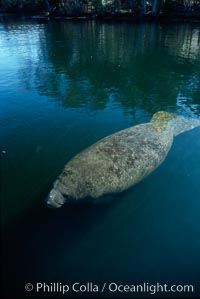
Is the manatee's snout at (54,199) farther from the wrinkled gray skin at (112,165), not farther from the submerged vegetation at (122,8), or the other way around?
the submerged vegetation at (122,8)

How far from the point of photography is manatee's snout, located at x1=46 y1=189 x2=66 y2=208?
543 centimetres

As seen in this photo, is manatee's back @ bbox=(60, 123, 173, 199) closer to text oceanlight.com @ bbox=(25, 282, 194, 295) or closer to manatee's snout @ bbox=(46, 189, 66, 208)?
manatee's snout @ bbox=(46, 189, 66, 208)

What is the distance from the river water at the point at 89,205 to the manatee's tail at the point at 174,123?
32 cm

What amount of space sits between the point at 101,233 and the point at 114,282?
3.51 feet

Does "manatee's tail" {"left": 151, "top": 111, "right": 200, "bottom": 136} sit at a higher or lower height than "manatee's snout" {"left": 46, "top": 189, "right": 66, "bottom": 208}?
higher

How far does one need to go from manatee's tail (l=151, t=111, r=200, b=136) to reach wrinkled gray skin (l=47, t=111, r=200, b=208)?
842 mm

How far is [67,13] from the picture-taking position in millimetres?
52750

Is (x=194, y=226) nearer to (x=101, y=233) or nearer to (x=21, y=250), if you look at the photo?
(x=101, y=233)

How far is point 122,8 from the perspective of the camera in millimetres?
51844

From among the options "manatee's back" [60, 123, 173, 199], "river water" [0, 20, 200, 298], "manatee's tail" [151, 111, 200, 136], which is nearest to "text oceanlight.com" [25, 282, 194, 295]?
"river water" [0, 20, 200, 298]

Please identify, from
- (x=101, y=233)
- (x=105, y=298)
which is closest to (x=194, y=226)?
(x=101, y=233)

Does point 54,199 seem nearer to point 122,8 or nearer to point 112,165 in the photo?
point 112,165

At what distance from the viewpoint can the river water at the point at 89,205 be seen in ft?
16.2

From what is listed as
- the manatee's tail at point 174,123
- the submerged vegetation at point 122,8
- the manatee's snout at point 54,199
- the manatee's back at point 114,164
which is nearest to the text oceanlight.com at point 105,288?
the manatee's snout at point 54,199
